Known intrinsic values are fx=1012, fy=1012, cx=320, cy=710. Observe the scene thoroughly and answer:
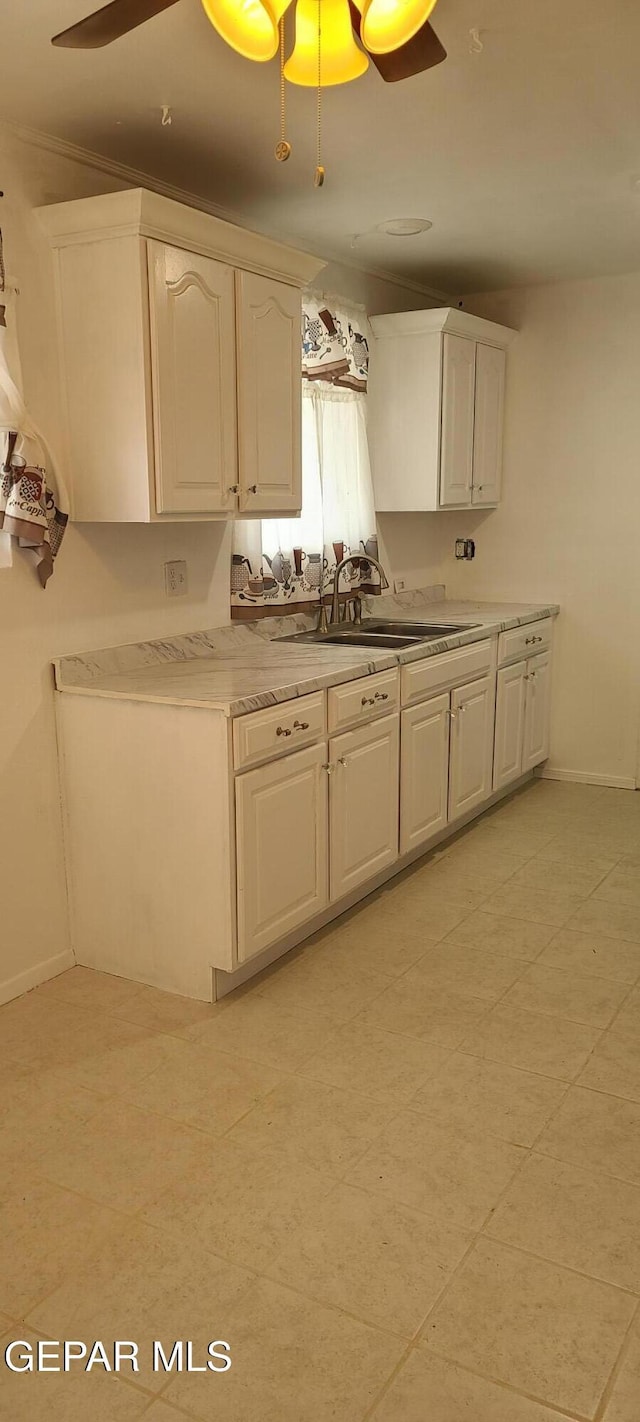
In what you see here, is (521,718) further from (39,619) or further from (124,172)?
(124,172)

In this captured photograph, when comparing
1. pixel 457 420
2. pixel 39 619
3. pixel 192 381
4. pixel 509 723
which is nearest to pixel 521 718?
pixel 509 723

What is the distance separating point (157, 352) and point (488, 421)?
2538 millimetres

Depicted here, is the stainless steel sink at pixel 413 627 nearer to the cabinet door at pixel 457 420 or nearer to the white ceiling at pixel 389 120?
the cabinet door at pixel 457 420

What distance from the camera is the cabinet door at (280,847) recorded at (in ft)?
9.39

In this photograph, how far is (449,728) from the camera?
160 inches

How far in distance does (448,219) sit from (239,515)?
1.47m

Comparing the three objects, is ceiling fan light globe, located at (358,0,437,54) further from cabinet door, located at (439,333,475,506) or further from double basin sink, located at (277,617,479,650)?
cabinet door, located at (439,333,475,506)

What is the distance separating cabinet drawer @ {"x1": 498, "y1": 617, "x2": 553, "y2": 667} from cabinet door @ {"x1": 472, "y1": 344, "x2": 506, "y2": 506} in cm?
69

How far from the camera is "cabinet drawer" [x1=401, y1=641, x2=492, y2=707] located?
3.69m

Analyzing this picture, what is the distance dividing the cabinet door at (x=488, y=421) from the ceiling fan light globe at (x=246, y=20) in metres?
3.14

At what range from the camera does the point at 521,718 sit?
4840 millimetres

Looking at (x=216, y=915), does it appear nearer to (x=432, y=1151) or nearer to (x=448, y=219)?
(x=432, y=1151)

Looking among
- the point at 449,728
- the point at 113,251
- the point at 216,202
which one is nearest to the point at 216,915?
the point at 449,728

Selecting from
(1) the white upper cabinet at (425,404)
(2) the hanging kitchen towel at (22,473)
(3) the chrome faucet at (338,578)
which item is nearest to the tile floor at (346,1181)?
(2) the hanging kitchen towel at (22,473)
